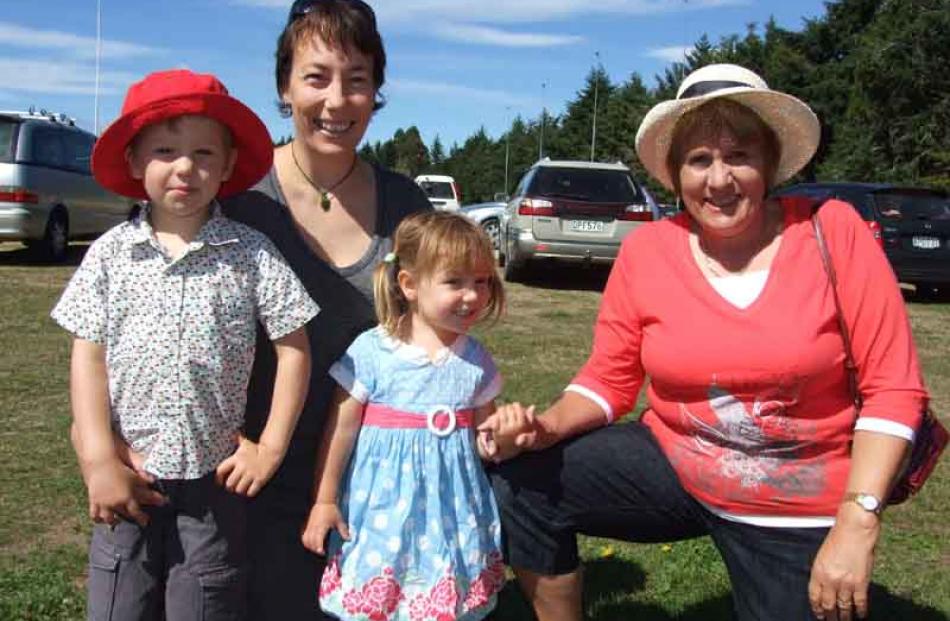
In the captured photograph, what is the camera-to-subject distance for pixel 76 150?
1338 cm

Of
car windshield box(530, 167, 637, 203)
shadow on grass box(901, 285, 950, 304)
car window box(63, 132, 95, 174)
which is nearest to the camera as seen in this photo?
car windshield box(530, 167, 637, 203)

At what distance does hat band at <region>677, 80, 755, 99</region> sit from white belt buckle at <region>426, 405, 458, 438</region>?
1076 mm

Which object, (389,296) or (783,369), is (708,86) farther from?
(389,296)

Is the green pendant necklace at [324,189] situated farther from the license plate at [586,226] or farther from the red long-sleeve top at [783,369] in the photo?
the license plate at [586,226]

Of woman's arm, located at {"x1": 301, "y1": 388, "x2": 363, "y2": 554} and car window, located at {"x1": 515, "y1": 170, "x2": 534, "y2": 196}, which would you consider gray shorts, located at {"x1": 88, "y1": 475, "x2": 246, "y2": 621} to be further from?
car window, located at {"x1": 515, "y1": 170, "x2": 534, "y2": 196}

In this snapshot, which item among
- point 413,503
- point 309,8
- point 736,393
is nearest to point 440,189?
point 309,8

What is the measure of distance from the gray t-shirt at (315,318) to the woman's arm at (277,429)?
23 centimetres

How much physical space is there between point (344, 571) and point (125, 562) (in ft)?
1.70

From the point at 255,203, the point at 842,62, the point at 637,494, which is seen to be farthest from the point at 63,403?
the point at 842,62

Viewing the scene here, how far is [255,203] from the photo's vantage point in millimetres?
2730

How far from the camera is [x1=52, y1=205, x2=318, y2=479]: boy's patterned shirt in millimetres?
2299

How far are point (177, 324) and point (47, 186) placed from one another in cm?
1111

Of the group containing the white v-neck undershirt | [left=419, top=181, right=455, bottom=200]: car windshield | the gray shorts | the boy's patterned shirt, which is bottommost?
the gray shorts

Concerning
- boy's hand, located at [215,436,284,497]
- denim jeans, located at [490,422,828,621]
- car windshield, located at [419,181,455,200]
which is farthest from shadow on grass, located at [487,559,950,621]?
car windshield, located at [419,181,455,200]
